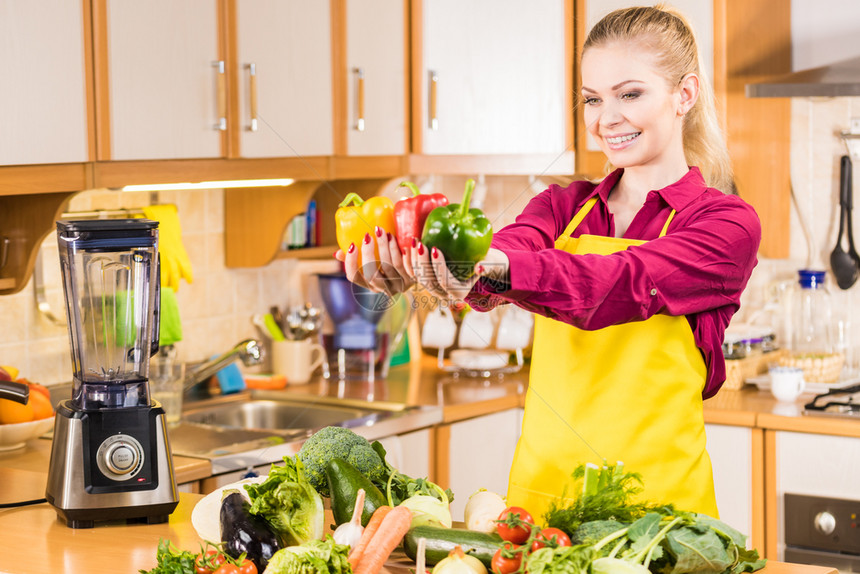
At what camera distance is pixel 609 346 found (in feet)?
5.40

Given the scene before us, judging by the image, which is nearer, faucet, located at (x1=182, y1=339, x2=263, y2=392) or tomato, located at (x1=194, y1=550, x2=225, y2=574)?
tomato, located at (x1=194, y1=550, x2=225, y2=574)

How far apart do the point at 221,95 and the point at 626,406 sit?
1317mm

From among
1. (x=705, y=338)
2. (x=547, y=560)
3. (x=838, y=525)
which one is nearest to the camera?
(x=547, y=560)

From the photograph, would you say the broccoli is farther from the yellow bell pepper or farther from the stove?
the stove

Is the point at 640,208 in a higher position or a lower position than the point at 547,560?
higher

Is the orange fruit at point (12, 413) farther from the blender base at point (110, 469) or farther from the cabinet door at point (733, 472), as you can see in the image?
the cabinet door at point (733, 472)

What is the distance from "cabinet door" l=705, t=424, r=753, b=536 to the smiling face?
1.23 metres

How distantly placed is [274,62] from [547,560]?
178cm

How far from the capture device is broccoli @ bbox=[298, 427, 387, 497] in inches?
57.8

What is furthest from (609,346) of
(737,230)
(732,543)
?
(732,543)

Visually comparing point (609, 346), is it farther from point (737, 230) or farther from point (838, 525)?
point (838, 525)

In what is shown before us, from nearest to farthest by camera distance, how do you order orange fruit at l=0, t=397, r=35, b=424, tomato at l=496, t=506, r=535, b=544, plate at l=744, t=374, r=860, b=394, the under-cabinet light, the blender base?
tomato at l=496, t=506, r=535, b=544, the blender base, orange fruit at l=0, t=397, r=35, b=424, the under-cabinet light, plate at l=744, t=374, r=860, b=394

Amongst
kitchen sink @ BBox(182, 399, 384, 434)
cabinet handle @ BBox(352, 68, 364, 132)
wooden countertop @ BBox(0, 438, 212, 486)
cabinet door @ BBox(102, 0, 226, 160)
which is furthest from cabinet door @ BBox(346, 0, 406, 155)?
wooden countertop @ BBox(0, 438, 212, 486)

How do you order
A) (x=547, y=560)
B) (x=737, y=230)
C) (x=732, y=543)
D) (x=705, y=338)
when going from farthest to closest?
(x=705, y=338)
(x=737, y=230)
(x=732, y=543)
(x=547, y=560)
